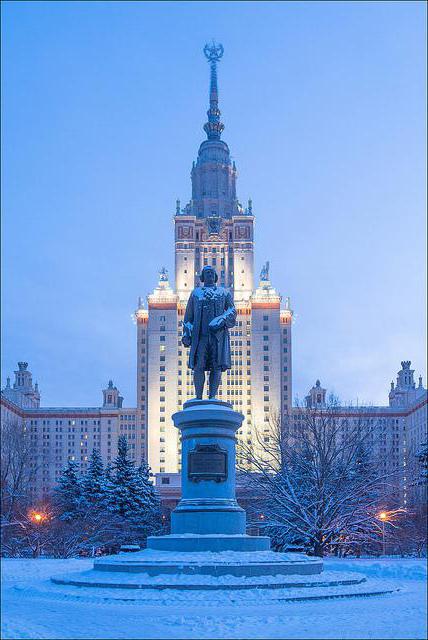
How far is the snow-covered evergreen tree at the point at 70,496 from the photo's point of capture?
47.0m

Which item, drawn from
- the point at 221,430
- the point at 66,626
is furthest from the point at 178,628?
the point at 221,430

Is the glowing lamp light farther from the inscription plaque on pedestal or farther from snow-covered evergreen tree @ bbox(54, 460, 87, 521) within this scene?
the inscription plaque on pedestal

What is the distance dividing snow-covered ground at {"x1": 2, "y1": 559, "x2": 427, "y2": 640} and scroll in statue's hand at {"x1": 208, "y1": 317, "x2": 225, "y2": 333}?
26.9 feet

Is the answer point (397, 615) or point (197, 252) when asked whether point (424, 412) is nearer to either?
point (197, 252)

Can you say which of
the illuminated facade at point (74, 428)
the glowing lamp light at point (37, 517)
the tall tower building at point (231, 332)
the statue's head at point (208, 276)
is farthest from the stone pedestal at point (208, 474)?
the illuminated facade at point (74, 428)

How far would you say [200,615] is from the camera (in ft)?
36.8

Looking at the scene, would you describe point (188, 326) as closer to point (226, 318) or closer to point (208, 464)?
point (226, 318)

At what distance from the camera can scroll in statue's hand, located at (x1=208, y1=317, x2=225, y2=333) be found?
2103cm

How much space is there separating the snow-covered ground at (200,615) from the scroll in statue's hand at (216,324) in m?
8.19

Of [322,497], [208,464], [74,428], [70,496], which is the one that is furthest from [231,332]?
[208,464]

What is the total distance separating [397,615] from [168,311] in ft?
433

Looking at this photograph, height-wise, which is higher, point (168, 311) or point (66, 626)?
point (168, 311)

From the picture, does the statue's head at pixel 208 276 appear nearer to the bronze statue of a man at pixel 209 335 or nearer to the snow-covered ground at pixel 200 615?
the bronze statue of a man at pixel 209 335

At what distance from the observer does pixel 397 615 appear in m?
11.4
